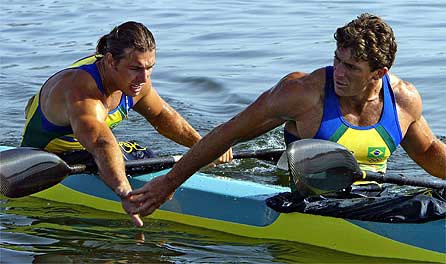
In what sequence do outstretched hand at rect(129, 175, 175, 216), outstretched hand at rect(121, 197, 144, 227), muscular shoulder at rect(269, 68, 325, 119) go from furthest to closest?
1. outstretched hand at rect(121, 197, 144, 227)
2. outstretched hand at rect(129, 175, 175, 216)
3. muscular shoulder at rect(269, 68, 325, 119)

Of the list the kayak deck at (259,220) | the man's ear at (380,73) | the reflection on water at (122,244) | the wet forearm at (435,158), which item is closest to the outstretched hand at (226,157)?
the kayak deck at (259,220)

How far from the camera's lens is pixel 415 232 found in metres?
5.76

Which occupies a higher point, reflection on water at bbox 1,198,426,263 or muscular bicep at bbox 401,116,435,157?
muscular bicep at bbox 401,116,435,157

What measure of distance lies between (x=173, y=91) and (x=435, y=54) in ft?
10.7

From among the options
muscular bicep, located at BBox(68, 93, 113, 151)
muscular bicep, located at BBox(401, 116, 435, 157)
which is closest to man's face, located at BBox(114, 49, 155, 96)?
muscular bicep, located at BBox(68, 93, 113, 151)

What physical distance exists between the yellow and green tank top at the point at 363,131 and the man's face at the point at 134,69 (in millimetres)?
1163

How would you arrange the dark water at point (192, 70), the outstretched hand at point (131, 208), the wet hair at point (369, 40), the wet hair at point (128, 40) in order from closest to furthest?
the wet hair at point (369, 40), the outstretched hand at point (131, 208), the dark water at point (192, 70), the wet hair at point (128, 40)

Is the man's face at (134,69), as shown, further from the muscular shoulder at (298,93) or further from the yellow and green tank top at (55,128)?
the muscular shoulder at (298,93)

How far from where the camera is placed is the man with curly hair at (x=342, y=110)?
5594mm

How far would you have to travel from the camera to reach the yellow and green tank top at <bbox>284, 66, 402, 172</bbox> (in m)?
5.77

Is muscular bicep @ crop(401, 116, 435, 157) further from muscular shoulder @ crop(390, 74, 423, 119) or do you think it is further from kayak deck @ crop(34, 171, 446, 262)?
kayak deck @ crop(34, 171, 446, 262)

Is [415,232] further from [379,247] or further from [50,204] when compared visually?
[50,204]

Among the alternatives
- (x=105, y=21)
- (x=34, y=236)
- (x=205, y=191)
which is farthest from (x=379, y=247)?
(x=105, y=21)

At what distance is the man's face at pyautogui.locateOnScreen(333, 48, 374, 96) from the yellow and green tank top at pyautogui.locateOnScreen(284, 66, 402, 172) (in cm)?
10
